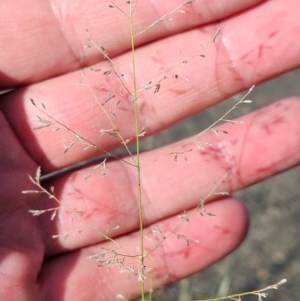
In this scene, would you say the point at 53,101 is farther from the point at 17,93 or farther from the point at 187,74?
the point at 187,74

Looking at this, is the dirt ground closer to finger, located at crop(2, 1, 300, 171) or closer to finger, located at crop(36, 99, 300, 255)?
finger, located at crop(36, 99, 300, 255)

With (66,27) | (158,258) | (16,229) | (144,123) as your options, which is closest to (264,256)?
(158,258)

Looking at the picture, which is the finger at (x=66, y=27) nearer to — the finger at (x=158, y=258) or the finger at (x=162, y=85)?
the finger at (x=162, y=85)

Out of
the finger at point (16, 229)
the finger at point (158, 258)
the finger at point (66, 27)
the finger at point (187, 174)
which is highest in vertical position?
the finger at point (66, 27)

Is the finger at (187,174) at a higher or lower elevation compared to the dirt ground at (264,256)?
higher

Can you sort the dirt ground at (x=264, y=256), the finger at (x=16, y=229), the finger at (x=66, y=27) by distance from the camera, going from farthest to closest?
the dirt ground at (x=264, y=256) → the finger at (x=66, y=27) → the finger at (x=16, y=229)

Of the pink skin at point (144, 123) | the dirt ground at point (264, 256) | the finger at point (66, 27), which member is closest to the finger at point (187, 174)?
the pink skin at point (144, 123)

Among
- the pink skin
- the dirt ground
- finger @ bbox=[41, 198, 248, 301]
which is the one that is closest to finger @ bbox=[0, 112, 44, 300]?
the pink skin
